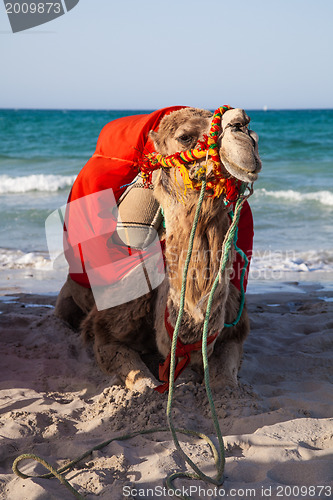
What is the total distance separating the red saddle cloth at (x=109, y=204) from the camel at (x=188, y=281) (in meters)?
0.24

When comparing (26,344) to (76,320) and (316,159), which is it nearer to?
(76,320)

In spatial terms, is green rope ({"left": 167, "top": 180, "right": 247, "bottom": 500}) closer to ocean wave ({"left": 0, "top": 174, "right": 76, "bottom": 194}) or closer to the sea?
the sea

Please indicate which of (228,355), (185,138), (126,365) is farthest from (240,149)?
(126,365)

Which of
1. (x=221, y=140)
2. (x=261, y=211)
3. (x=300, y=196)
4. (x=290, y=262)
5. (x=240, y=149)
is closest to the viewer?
(x=240, y=149)

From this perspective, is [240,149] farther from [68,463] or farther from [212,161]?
[68,463]

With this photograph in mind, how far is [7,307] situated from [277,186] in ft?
33.4

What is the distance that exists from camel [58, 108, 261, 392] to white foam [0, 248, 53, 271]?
365 cm

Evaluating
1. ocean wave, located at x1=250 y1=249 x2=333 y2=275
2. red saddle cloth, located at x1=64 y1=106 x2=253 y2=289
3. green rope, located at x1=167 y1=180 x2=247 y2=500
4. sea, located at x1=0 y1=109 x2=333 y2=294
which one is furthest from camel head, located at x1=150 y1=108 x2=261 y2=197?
ocean wave, located at x1=250 y1=249 x2=333 y2=275

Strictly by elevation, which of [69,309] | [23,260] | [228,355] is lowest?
[23,260]

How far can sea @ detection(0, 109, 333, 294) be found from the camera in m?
6.94

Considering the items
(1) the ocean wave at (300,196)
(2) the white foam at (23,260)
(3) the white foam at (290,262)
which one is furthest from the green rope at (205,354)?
(1) the ocean wave at (300,196)

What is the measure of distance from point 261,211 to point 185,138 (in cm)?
887

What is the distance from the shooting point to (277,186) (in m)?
14.2

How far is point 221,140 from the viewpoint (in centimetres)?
233
